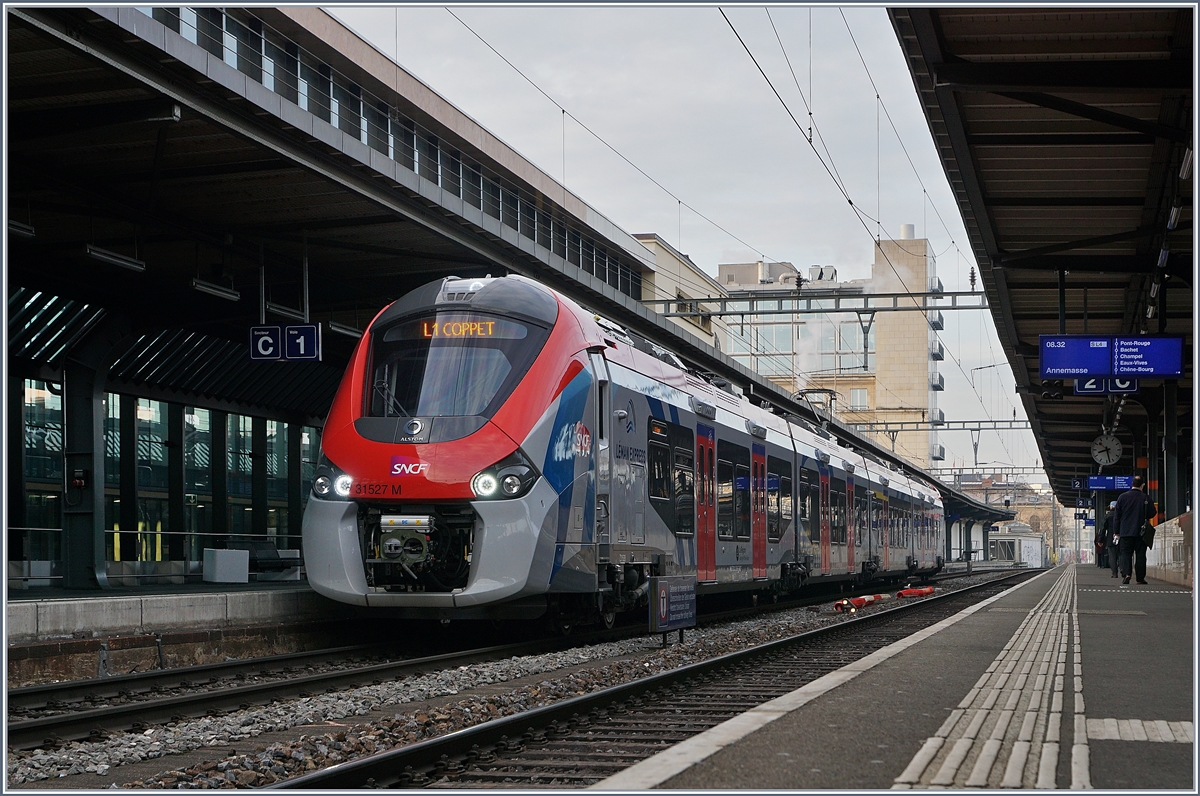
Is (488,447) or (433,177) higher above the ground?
(433,177)

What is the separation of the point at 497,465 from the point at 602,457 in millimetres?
1511

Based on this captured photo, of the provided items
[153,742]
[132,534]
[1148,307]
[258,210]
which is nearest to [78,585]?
[132,534]

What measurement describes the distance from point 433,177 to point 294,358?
12438 millimetres

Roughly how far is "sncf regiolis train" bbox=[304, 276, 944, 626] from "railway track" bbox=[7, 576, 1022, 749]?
1.96ft

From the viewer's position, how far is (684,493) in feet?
49.1

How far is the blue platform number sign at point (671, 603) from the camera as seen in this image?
11914mm

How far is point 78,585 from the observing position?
17.5 m

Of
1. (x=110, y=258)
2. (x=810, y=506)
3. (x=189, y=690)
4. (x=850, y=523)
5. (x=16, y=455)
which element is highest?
(x=110, y=258)

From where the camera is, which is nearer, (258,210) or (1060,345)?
(258,210)

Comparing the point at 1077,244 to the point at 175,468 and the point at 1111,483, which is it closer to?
the point at 175,468

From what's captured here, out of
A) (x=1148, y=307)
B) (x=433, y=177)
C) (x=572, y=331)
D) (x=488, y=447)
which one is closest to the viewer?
(x=488, y=447)

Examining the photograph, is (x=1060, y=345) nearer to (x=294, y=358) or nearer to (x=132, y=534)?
(x=294, y=358)

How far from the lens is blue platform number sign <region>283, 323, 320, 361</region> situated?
17203mm

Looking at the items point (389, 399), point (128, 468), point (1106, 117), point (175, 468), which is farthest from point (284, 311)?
point (1106, 117)
